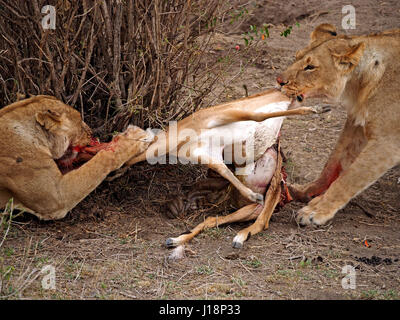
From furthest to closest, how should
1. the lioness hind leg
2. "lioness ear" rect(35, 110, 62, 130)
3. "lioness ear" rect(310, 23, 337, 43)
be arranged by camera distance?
"lioness ear" rect(310, 23, 337, 43) → the lioness hind leg → "lioness ear" rect(35, 110, 62, 130)

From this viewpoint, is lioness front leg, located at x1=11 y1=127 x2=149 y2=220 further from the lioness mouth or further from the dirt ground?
the lioness mouth

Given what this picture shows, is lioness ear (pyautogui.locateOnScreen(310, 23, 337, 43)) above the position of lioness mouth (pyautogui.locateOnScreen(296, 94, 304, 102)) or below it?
above

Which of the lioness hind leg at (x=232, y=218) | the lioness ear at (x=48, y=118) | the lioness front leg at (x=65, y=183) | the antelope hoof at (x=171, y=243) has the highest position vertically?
the lioness ear at (x=48, y=118)

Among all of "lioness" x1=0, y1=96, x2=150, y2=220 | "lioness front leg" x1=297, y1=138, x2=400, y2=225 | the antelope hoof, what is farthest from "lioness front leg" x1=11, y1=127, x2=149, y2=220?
"lioness front leg" x1=297, y1=138, x2=400, y2=225

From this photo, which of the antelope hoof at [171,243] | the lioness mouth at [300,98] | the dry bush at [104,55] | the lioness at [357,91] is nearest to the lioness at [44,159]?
the dry bush at [104,55]

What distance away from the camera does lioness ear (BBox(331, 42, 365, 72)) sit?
4.25 m

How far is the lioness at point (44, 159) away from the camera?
3.96m

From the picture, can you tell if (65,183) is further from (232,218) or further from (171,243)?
(232,218)

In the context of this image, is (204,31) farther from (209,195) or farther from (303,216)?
(303,216)

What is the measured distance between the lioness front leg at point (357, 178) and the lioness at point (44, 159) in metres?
1.45

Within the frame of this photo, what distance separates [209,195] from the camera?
15.0ft

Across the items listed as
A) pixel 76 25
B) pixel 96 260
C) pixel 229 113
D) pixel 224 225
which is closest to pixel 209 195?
pixel 224 225

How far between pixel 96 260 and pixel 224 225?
1.03 m

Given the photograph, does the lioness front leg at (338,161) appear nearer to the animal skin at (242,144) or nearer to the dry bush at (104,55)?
the animal skin at (242,144)
